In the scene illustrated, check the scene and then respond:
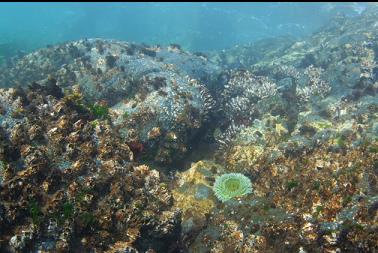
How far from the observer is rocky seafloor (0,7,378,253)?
19.7 feet

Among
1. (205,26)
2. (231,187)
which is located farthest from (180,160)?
(205,26)

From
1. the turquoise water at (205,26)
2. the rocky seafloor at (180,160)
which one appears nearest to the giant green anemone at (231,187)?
the rocky seafloor at (180,160)

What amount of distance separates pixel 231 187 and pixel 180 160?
2.33 metres

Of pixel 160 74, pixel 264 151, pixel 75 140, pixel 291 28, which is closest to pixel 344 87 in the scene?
pixel 264 151

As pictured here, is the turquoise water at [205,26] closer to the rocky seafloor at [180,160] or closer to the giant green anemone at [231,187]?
the rocky seafloor at [180,160]

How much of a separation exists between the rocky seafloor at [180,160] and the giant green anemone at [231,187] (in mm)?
182

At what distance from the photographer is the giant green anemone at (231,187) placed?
8.05 m

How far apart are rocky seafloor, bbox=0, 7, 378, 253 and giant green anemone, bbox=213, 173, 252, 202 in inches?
7.2

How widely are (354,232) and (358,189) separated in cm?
126

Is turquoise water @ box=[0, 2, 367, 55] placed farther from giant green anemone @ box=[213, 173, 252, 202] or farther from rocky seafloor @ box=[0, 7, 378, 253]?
giant green anemone @ box=[213, 173, 252, 202]

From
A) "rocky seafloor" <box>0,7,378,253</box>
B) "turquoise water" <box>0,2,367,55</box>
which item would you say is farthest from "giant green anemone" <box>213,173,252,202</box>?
"turquoise water" <box>0,2,367,55</box>

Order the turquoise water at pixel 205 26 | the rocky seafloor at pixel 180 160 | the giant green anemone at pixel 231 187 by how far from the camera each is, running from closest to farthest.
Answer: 1. the rocky seafloor at pixel 180 160
2. the giant green anemone at pixel 231 187
3. the turquoise water at pixel 205 26

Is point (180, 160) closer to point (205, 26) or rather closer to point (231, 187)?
point (231, 187)

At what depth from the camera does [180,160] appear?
10266mm
